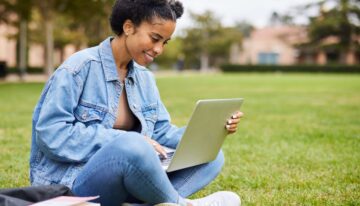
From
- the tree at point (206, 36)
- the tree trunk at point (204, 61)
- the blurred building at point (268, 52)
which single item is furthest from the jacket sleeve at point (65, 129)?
the blurred building at point (268, 52)

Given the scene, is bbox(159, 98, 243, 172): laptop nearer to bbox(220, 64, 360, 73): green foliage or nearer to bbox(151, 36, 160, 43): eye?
bbox(151, 36, 160, 43): eye

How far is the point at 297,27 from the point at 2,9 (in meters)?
39.1

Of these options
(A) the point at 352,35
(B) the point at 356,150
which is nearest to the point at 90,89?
(B) the point at 356,150

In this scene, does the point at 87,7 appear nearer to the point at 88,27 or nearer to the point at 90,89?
the point at 88,27

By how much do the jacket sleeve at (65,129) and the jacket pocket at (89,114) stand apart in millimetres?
44

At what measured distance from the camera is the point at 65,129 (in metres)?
2.35

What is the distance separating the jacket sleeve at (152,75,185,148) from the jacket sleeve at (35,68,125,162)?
19.9 inches

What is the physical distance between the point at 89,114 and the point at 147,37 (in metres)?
0.43

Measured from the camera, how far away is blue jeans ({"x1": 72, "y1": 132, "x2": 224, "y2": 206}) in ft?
7.47

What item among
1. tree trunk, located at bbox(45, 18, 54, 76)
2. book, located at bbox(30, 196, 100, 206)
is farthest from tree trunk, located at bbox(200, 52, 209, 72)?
book, located at bbox(30, 196, 100, 206)

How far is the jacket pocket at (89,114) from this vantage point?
2.51 m

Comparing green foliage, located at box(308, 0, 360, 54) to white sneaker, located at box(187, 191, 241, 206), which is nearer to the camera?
white sneaker, located at box(187, 191, 241, 206)

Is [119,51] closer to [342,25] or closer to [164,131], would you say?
[164,131]

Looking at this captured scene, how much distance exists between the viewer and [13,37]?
30.7 m
